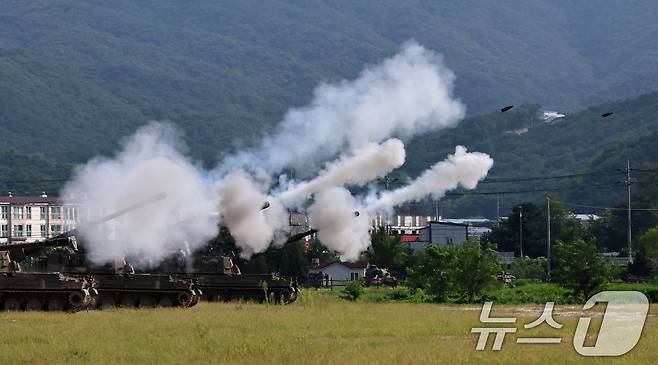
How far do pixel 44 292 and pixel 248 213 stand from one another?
15.4 m

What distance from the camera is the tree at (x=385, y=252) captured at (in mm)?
110562

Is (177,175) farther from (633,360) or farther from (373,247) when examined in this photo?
(373,247)


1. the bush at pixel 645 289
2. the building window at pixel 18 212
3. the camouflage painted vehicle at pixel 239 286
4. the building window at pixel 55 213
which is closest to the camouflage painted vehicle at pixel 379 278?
the bush at pixel 645 289

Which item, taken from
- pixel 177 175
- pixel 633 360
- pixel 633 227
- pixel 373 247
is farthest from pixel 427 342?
pixel 633 227

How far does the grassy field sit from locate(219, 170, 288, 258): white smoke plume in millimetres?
9946

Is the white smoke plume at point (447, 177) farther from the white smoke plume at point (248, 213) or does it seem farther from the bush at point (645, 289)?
the bush at point (645, 289)

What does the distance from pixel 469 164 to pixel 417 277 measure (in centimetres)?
715

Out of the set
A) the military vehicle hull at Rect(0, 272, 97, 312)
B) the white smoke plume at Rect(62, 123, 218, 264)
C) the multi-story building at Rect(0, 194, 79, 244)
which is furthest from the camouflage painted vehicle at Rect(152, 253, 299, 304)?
the multi-story building at Rect(0, 194, 79, 244)

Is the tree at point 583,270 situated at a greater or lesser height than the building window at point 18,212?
lesser

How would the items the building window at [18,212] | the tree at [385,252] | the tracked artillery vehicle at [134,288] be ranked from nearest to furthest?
1. the tracked artillery vehicle at [134,288]
2. the tree at [385,252]
3. the building window at [18,212]

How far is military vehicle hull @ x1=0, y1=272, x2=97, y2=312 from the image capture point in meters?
56.4

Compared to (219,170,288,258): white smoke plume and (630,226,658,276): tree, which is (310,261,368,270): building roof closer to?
(630,226,658,276): tree

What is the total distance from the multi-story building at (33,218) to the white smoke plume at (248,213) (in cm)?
6822

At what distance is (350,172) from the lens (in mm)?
72188
